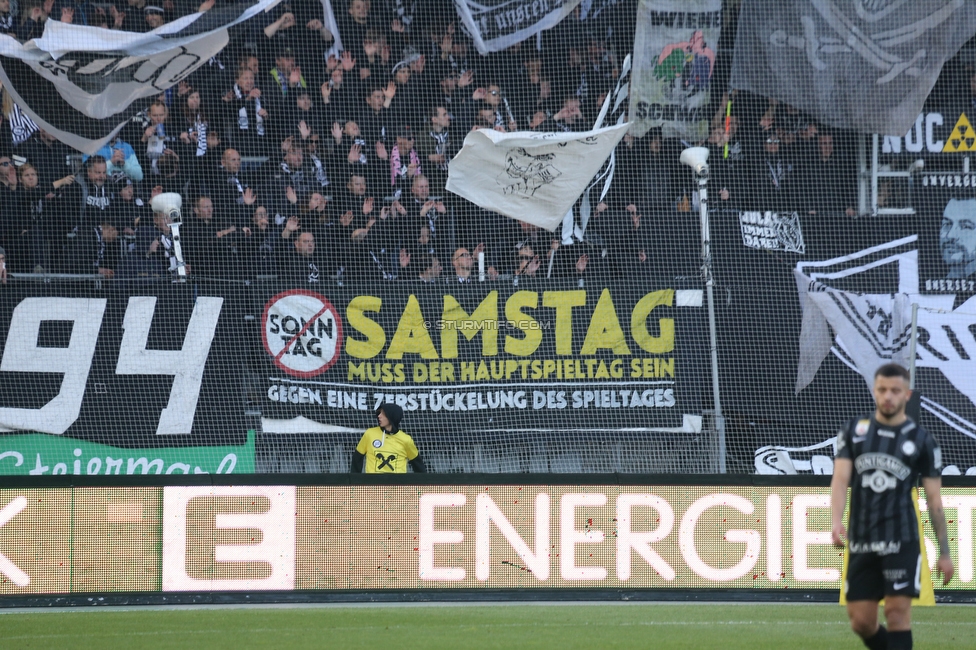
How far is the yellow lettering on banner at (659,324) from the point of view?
12866 millimetres

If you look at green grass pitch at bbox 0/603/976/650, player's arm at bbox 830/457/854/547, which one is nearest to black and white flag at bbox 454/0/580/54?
green grass pitch at bbox 0/603/976/650

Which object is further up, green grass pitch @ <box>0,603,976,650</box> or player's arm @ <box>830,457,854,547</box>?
player's arm @ <box>830,457,854,547</box>

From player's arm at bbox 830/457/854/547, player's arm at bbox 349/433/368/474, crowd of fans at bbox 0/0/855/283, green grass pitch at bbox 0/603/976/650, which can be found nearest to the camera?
player's arm at bbox 830/457/854/547

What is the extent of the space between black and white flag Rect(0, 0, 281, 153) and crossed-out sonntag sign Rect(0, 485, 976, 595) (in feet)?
14.7

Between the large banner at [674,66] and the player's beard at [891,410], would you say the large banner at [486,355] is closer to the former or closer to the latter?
the large banner at [674,66]

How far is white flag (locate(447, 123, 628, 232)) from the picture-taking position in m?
13.6

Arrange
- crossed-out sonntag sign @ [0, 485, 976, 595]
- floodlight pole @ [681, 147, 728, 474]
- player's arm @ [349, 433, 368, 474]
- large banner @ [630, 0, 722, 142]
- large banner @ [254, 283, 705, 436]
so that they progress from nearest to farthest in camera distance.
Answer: crossed-out sonntag sign @ [0, 485, 976, 595], player's arm @ [349, 433, 368, 474], floodlight pole @ [681, 147, 728, 474], large banner @ [254, 283, 705, 436], large banner @ [630, 0, 722, 142]

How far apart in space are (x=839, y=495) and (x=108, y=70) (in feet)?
30.9

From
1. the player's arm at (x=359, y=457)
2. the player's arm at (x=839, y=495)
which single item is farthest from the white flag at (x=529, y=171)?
the player's arm at (x=839, y=495)

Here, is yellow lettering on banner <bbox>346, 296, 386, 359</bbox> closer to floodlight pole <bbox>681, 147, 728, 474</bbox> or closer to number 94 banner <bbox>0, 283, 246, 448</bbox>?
number 94 banner <bbox>0, 283, 246, 448</bbox>

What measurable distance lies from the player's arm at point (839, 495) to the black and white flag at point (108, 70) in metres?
8.58

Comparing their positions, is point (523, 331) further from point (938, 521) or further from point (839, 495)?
point (938, 521)

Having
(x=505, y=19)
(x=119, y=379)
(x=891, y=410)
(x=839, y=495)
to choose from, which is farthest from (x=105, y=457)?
(x=891, y=410)

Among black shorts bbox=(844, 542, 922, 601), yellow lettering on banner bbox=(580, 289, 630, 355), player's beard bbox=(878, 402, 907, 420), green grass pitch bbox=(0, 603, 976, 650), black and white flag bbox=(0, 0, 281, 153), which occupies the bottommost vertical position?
green grass pitch bbox=(0, 603, 976, 650)
